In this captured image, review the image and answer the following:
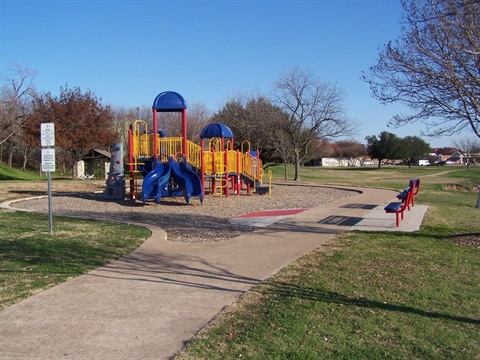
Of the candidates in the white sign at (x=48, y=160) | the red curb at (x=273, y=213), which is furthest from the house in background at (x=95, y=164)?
the white sign at (x=48, y=160)

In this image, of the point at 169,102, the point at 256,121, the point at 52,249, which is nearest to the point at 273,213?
the point at 169,102

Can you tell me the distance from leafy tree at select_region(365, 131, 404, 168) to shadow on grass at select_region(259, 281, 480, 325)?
81740 mm

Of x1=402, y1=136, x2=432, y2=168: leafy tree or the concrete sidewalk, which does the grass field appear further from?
x1=402, y1=136, x2=432, y2=168: leafy tree

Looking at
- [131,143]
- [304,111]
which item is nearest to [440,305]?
[131,143]

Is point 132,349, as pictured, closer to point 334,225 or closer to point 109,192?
point 334,225

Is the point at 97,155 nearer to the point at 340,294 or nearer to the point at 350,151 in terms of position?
the point at 340,294

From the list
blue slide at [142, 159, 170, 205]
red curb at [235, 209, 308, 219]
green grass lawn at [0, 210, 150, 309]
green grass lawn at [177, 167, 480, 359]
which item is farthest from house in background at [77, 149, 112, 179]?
green grass lawn at [177, 167, 480, 359]

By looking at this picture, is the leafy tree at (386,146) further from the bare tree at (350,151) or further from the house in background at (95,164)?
the house in background at (95,164)

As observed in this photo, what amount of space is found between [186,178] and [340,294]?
12.4 meters

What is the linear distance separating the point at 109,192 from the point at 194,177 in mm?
4114

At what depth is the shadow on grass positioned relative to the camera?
525cm

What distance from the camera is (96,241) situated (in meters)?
9.71

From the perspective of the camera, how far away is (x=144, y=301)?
19.2 ft

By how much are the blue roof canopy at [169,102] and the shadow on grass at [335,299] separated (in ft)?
41.6
